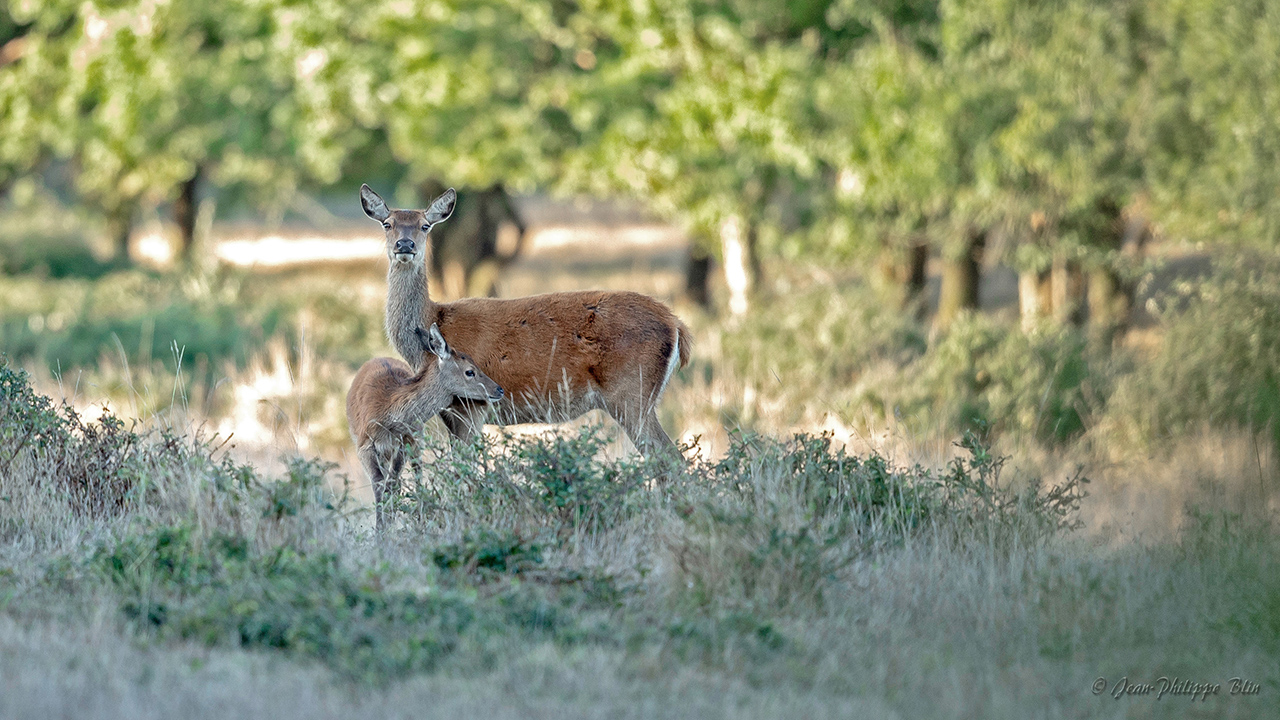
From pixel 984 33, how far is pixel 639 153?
4926mm

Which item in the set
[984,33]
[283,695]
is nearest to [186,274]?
[984,33]

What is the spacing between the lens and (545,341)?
8242 mm

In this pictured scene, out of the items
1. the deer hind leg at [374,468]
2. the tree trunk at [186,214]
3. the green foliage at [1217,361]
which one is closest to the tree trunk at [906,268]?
the green foliage at [1217,361]

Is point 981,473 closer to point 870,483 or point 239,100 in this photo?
point 870,483

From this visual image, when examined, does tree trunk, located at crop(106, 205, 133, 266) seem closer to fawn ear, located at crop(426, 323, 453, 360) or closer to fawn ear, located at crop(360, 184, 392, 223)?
fawn ear, located at crop(360, 184, 392, 223)

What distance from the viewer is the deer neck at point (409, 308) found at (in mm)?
8336

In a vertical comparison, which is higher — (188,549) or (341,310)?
(341,310)

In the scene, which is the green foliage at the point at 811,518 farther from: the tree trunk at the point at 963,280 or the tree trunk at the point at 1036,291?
the tree trunk at the point at 963,280

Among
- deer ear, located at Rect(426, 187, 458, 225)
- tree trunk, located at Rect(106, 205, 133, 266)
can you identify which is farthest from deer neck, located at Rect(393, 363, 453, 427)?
tree trunk, located at Rect(106, 205, 133, 266)

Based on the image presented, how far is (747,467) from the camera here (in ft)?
23.3

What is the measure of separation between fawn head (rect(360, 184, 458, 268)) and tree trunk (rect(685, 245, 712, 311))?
1588cm

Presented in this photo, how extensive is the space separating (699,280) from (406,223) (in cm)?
1688

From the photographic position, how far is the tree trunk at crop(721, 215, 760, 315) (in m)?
18.9

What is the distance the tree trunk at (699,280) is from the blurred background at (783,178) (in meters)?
0.11
